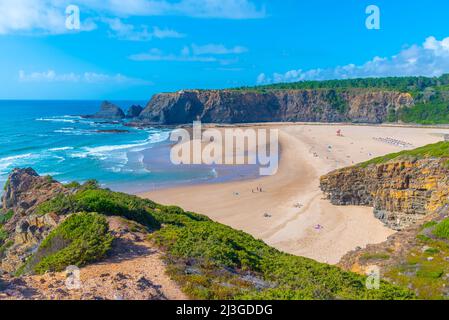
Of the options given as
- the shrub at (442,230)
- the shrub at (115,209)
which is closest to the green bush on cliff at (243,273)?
the shrub at (115,209)

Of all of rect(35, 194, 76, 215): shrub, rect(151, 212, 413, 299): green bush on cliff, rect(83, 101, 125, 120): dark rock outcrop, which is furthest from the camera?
rect(83, 101, 125, 120): dark rock outcrop

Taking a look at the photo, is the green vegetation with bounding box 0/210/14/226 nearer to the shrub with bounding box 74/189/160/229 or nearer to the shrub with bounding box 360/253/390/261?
the shrub with bounding box 74/189/160/229

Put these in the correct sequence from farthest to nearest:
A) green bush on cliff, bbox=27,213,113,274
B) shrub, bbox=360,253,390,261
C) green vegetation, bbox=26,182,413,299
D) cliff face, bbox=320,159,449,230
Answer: cliff face, bbox=320,159,449,230 → shrub, bbox=360,253,390,261 → green bush on cliff, bbox=27,213,113,274 → green vegetation, bbox=26,182,413,299

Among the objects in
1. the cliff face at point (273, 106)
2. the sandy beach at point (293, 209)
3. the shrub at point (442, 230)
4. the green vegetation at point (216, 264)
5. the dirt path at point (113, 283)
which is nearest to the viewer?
the dirt path at point (113, 283)

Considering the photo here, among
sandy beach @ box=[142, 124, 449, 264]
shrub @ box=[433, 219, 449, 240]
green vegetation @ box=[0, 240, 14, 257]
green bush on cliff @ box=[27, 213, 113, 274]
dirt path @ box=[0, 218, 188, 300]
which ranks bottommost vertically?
sandy beach @ box=[142, 124, 449, 264]

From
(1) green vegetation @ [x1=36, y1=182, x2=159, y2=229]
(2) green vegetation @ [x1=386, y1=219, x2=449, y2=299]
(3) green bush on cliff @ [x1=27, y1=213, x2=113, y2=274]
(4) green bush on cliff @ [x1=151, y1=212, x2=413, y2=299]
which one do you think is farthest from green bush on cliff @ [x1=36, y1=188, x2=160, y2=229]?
(2) green vegetation @ [x1=386, y1=219, x2=449, y2=299]

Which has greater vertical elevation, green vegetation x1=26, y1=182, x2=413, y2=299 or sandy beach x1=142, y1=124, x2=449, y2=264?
green vegetation x1=26, y1=182, x2=413, y2=299

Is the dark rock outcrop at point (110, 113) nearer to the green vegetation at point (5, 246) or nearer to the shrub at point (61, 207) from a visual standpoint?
the green vegetation at point (5, 246)
